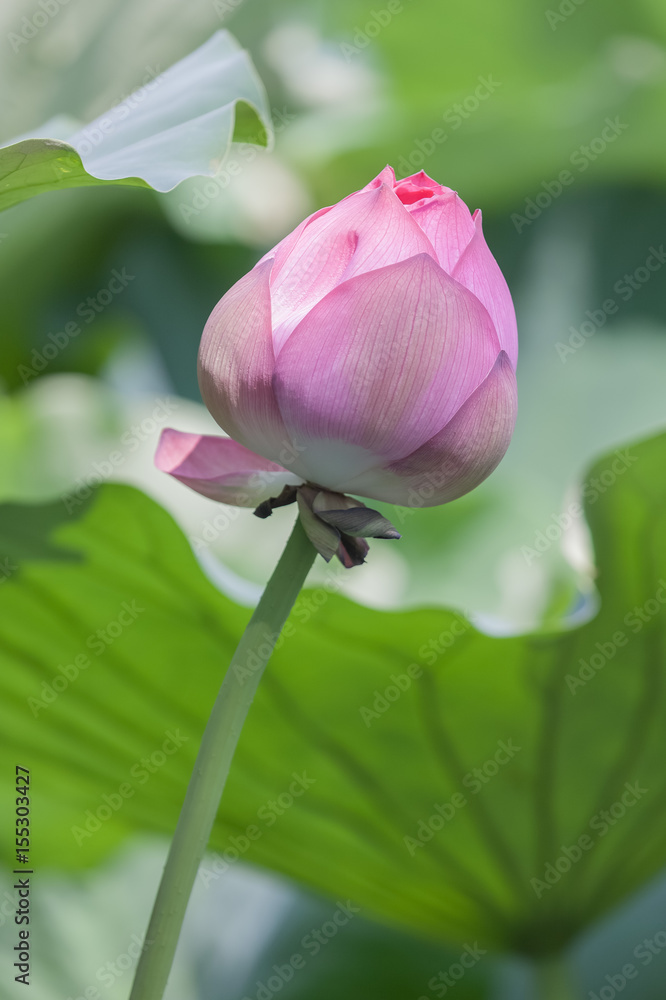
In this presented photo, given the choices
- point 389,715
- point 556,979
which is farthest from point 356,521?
point 556,979

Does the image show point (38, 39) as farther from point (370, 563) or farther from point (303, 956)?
point (303, 956)

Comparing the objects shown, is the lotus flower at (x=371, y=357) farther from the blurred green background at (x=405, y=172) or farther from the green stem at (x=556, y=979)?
the blurred green background at (x=405, y=172)

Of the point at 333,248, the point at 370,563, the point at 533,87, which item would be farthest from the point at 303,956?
the point at 533,87

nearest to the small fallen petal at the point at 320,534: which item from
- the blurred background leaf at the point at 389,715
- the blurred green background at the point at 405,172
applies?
the blurred background leaf at the point at 389,715

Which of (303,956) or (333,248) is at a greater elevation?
(333,248)

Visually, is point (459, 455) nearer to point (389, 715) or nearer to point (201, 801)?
point (201, 801)
